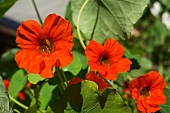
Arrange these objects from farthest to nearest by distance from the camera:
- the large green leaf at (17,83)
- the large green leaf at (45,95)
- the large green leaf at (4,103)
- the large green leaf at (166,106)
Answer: the large green leaf at (17,83), the large green leaf at (45,95), the large green leaf at (166,106), the large green leaf at (4,103)

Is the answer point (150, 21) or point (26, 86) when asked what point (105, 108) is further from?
point (150, 21)

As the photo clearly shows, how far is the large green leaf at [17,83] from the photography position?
103 cm

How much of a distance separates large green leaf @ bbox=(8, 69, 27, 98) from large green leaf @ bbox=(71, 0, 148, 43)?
236mm

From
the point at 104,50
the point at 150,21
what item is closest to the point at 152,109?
the point at 104,50

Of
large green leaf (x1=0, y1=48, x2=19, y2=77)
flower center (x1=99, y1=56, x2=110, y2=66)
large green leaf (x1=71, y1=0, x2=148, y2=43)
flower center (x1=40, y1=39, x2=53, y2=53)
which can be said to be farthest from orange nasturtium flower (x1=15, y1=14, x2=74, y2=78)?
large green leaf (x1=0, y1=48, x2=19, y2=77)

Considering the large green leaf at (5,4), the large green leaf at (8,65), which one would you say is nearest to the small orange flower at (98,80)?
the large green leaf at (5,4)

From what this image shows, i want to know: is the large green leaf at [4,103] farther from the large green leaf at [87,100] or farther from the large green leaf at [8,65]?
the large green leaf at [8,65]

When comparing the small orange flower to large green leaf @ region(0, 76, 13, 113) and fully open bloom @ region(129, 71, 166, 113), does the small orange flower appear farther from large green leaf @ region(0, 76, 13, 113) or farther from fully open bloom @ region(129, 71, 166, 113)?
large green leaf @ region(0, 76, 13, 113)

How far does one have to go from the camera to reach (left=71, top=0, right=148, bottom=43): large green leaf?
2.79 ft

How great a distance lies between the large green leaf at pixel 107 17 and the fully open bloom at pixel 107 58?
12 centimetres

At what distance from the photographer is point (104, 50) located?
2.48 feet

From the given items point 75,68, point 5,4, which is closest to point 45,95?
point 75,68

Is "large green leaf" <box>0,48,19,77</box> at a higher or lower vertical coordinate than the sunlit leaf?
lower

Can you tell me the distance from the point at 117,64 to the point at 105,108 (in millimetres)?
109
